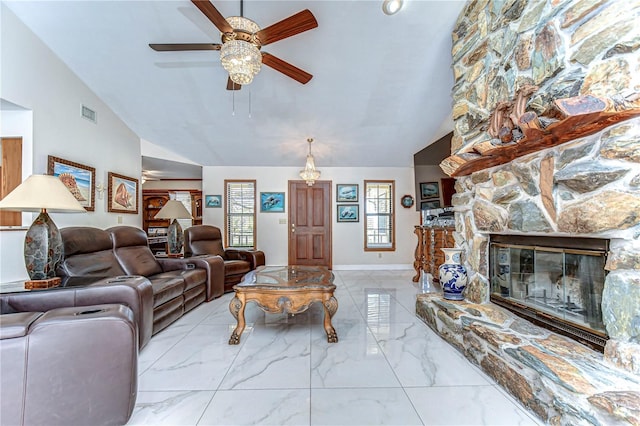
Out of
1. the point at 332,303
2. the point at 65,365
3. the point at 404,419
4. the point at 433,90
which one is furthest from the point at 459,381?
the point at 433,90

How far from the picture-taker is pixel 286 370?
201 centimetres

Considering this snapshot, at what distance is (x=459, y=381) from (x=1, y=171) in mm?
4881

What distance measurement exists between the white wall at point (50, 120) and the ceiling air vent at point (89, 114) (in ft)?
0.18

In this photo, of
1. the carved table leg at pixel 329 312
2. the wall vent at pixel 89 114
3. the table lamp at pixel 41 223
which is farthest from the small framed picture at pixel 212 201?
the carved table leg at pixel 329 312

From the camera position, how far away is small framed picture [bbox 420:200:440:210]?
4.93 m

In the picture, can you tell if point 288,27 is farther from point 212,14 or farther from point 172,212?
point 172,212

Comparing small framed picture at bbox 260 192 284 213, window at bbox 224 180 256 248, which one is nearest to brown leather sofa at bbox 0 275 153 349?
window at bbox 224 180 256 248

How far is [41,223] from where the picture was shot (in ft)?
7.32

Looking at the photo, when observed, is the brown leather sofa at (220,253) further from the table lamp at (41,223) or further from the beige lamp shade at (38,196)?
the beige lamp shade at (38,196)

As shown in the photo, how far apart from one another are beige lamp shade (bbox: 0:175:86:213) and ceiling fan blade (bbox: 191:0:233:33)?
1719 mm

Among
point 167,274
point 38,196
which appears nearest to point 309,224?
point 167,274

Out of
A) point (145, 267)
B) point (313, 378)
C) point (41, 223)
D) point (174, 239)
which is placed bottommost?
point (313, 378)

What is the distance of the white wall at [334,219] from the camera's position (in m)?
6.38

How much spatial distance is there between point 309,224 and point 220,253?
219 cm
